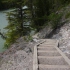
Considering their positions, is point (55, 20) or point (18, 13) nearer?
point (55, 20)

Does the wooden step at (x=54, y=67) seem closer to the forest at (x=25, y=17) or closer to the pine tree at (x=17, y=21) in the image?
the forest at (x=25, y=17)

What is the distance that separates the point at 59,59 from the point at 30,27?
10.2m

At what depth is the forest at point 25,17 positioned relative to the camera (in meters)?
13.7

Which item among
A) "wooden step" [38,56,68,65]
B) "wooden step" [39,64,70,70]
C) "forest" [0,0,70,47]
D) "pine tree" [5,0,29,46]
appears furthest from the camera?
"pine tree" [5,0,29,46]

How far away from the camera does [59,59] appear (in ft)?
17.5

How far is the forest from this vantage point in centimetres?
1366

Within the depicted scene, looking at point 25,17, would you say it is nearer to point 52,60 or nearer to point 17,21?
point 17,21

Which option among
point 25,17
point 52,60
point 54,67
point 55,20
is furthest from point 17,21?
point 54,67

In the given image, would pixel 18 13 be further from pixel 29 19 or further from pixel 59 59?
pixel 59 59

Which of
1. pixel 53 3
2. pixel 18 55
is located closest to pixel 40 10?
pixel 53 3

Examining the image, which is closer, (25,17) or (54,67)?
(54,67)

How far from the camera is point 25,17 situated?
48.2 ft

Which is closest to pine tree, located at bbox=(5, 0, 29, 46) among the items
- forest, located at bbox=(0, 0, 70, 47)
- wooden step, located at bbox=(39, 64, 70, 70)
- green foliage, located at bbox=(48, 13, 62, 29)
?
forest, located at bbox=(0, 0, 70, 47)

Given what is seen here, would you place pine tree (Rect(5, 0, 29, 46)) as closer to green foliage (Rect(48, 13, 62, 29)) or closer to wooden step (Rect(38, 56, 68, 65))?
green foliage (Rect(48, 13, 62, 29))
